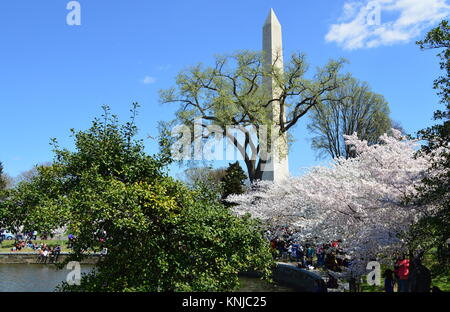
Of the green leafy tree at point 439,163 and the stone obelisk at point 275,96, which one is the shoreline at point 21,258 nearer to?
the stone obelisk at point 275,96

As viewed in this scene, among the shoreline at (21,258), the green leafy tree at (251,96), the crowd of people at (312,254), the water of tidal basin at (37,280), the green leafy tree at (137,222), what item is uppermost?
the green leafy tree at (251,96)

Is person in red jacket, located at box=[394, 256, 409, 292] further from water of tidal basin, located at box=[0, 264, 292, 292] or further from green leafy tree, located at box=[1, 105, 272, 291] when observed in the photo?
water of tidal basin, located at box=[0, 264, 292, 292]

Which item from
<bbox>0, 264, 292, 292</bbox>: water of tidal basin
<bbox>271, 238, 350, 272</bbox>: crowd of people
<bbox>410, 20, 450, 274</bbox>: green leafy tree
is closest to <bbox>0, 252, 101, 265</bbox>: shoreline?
<bbox>0, 264, 292, 292</bbox>: water of tidal basin

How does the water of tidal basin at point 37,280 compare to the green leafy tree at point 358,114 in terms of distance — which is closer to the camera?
the water of tidal basin at point 37,280

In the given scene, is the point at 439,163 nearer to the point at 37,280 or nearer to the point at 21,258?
the point at 37,280

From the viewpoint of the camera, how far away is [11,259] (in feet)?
115

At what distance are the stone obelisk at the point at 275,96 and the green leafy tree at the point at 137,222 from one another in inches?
927

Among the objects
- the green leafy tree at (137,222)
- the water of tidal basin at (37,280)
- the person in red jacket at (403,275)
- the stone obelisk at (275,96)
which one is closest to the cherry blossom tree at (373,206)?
the person in red jacket at (403,275)

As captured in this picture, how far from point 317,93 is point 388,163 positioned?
19061mm

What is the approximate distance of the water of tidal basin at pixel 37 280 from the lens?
23.6 meters

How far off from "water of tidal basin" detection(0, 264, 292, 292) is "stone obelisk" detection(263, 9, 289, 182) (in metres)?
10.5

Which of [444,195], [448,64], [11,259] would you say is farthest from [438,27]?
[11,259]

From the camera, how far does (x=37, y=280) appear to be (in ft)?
86.1

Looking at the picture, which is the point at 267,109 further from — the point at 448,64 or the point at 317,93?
the point at 448,64
